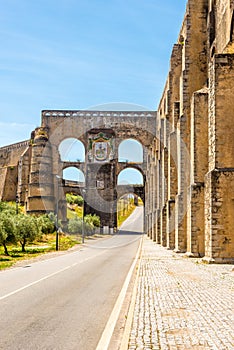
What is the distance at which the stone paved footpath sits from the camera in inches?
234

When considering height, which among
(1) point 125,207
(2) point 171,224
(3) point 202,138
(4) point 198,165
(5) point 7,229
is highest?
(1) point 125,207

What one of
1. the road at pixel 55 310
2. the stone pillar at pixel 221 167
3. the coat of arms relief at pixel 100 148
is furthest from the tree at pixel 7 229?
the coat of arms relief at pixel 100 148

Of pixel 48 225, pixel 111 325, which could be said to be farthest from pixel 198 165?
pixel 48 225

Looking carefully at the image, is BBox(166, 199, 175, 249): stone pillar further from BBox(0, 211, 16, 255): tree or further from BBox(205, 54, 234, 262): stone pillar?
BBox(205, 54, 234, 262): stone pillar

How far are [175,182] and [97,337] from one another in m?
24.6

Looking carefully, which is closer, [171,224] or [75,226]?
[171,224]

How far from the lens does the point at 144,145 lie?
64562mm

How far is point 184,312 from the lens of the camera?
802cm

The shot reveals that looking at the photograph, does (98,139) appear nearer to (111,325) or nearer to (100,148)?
(100,148)

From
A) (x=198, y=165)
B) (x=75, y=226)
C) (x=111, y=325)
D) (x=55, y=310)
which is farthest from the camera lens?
(x=75, y=226)

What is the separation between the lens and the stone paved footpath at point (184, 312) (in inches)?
234

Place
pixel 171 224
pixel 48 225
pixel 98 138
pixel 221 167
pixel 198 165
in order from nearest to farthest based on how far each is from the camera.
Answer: pixel 221 167 → pixel 198 165 → pixel 171 224 → pixel 48 225 → pixel 98 138

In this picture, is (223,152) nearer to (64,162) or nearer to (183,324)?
(183,324)

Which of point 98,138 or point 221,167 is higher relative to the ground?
point 98,138
